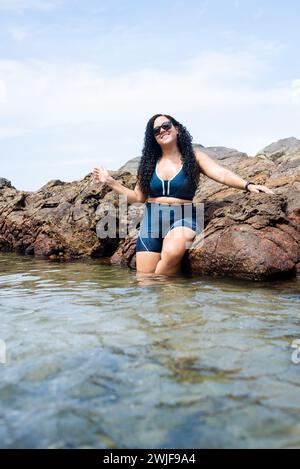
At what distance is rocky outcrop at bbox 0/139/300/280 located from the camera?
6277 millimetres

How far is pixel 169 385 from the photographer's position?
2.33 metres

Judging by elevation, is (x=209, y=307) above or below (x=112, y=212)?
below

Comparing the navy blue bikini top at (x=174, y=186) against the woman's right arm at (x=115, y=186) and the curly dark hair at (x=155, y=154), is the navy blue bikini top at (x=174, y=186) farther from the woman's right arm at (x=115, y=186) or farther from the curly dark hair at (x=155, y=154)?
the woman's right arm at (x=115, y=186)

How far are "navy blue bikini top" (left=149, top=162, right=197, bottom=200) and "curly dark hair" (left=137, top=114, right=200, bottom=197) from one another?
11 centimetres

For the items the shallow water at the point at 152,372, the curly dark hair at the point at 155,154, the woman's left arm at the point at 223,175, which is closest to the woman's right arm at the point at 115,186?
the curly dark hair at the point at 155,154

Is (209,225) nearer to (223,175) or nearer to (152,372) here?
(223,175)

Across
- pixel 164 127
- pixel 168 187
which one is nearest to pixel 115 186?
pixel 168 187

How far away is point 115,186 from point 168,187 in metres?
0.85

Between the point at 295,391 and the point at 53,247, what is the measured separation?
32.7 ft

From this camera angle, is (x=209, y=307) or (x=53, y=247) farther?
(x=53, y=247)

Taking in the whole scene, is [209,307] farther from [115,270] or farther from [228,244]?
[115,270]

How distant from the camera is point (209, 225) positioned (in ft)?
23.2

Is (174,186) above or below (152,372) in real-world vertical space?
above

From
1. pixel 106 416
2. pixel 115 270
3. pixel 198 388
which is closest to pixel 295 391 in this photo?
pixel 198 388
